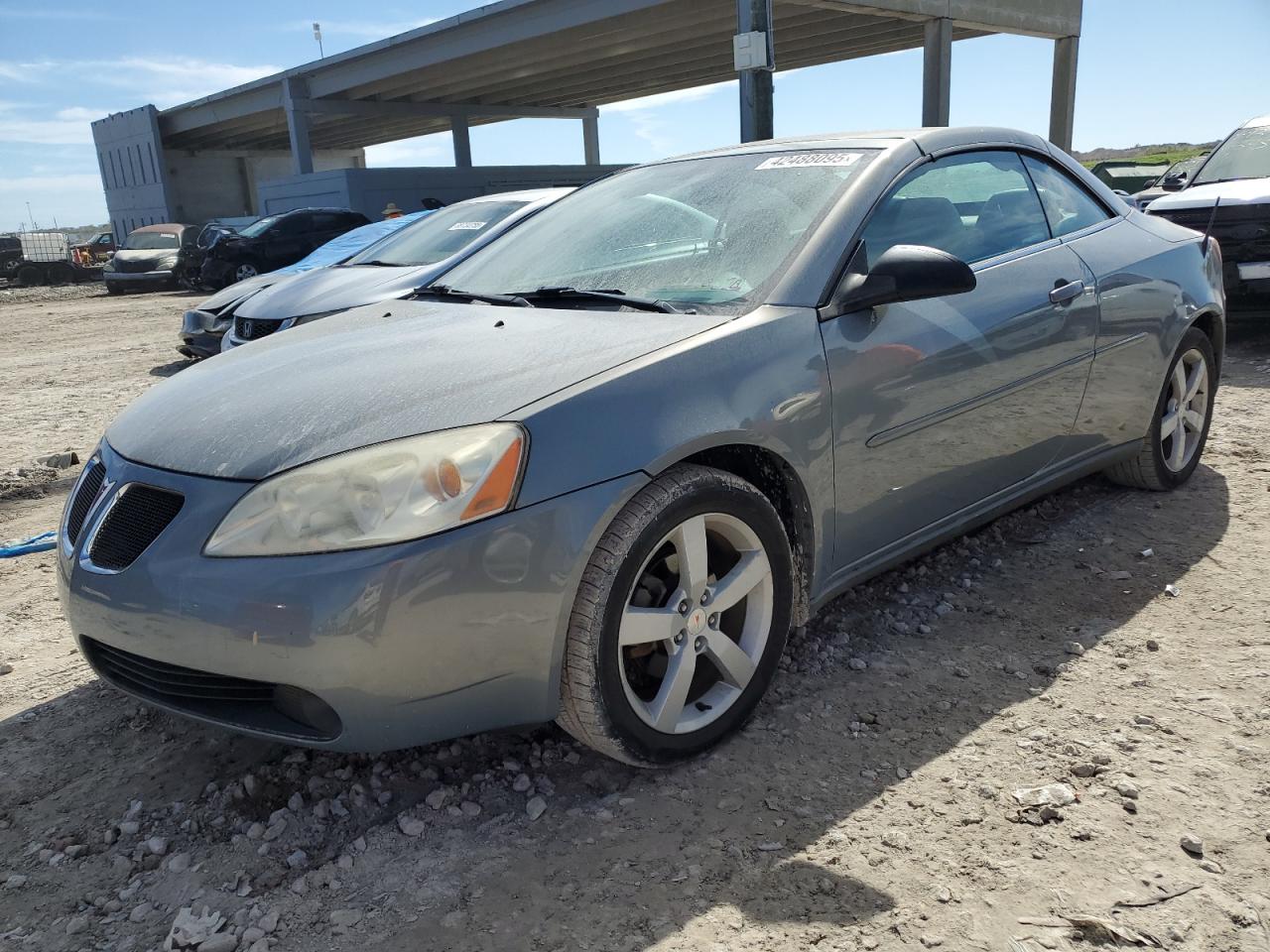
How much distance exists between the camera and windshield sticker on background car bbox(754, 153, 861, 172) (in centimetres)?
310

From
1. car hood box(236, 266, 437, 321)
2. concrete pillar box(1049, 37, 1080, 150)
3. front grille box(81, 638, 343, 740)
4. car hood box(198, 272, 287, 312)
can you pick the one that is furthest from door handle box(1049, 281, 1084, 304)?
concrete pillar box(1049, 37, 1080, 150)

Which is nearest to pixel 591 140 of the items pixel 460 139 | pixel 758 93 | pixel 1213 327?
pixel 460 139

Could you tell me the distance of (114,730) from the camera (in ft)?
9.29

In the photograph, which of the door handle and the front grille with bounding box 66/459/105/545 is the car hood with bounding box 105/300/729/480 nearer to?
the front grille with bounding box 66/459/105/545

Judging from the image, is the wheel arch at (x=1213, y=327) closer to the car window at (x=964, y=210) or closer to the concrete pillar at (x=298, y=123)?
the car window at (x=964, y=210)

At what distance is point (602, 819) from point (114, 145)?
44.2 metres

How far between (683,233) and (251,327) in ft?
15.8

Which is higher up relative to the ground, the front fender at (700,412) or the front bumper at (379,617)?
the front fender at (700,412)

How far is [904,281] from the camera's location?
8.75 feet

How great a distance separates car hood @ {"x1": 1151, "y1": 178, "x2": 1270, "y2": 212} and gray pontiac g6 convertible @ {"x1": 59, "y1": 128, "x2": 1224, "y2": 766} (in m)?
4.84

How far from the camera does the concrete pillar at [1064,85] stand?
Result: 22266 millimetres

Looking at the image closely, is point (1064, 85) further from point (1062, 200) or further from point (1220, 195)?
point (1062, 200)

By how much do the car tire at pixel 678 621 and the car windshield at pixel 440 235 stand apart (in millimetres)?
5310

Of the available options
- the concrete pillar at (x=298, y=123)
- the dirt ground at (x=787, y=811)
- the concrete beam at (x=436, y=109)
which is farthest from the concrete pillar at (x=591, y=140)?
the dirt ground at (x=787, y=811)
